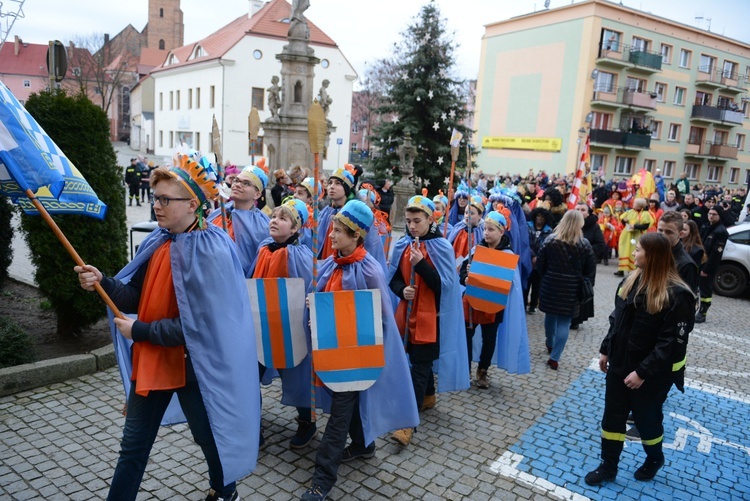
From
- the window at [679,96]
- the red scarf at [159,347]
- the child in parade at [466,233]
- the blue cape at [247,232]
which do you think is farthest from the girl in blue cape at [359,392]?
the window at [679,96]

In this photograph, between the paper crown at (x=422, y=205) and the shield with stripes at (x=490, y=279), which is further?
the shield with stripes at (x=490, y=279)

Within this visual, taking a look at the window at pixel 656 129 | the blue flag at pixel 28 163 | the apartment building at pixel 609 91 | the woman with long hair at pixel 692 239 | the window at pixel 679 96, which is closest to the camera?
the blue flag at pixel 28 163

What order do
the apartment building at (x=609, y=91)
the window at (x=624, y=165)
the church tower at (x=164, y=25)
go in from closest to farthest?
the apartment building at (x=609, y=91)
the window at (x=624, y=165)
the church tower at (x=164, y=25)

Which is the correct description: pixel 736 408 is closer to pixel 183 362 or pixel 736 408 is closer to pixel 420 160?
pixel 183 362

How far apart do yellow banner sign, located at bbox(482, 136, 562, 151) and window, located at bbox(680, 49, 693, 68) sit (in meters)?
12.8

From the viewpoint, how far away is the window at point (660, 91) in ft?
132

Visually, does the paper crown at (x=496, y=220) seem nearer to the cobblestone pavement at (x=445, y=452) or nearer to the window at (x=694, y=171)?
the cobblestone pavement at (x=445, y=452)

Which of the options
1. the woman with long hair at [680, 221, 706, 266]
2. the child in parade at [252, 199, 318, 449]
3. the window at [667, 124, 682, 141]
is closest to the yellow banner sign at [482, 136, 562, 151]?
the window at [667, 124, 682, 141]

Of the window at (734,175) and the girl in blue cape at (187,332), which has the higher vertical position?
the window at (734,175)

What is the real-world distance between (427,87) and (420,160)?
103 inches

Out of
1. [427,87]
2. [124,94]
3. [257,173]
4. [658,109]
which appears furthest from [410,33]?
[124,94]

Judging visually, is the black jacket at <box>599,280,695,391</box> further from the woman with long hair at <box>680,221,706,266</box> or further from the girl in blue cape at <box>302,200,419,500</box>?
the woman with long hair at <box>680,221,706,266</box>

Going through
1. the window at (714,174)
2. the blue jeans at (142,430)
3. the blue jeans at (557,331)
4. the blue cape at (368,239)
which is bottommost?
the blue jeans at (557,331)

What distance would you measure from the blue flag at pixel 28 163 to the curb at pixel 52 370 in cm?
226
